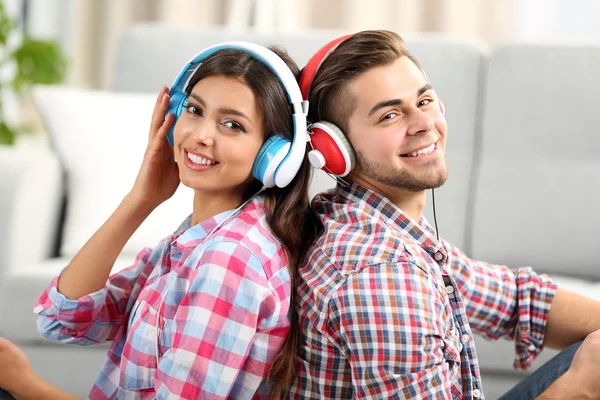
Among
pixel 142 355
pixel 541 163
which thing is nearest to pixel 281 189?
Result: pixel 142 355

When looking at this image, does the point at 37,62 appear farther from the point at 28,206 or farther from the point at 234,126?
the point at 234,126

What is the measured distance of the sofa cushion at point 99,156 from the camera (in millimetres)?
1992

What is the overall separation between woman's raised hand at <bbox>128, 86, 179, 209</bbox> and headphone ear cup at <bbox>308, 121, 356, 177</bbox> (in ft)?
0.83

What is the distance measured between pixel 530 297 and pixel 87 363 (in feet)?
3.52

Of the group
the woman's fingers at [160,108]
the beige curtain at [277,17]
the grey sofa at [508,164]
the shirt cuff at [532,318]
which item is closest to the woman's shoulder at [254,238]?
the woman's fingers at [160,108]

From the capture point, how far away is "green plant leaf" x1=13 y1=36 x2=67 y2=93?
3109mm

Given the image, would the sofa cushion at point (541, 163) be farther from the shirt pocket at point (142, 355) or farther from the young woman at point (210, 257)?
the shirt pocket at point (142, 355)

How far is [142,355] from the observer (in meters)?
1.10

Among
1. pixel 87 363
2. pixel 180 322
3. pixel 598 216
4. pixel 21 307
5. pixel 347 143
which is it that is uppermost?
pixel 347 143

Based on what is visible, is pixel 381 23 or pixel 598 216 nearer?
pixel 598 216

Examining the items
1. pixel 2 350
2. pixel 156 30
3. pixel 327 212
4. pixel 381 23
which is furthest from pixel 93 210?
pixel 381 23

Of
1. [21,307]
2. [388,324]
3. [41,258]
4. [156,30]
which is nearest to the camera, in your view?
[388,324]

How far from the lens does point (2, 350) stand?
3.83 ft

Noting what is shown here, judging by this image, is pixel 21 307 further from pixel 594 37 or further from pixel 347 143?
pixel 594 37
